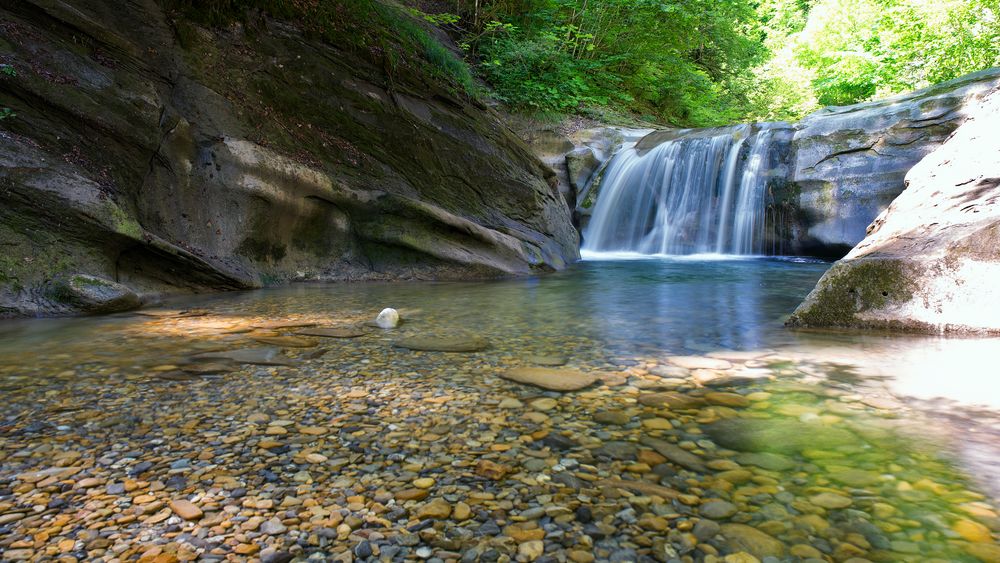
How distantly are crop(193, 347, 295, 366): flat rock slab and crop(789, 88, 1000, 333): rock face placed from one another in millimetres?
3955

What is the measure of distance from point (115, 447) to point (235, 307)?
3.78m

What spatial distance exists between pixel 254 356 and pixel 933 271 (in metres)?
4.82

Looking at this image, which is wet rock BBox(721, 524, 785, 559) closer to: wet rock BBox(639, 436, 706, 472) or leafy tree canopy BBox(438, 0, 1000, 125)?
wet rock BBox(639, 436, 706, 472)

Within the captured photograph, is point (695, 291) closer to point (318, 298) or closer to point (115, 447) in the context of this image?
point (318, 298)

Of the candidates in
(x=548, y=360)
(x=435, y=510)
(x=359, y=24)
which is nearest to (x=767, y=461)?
(x=435, y=510)

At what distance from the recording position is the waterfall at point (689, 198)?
44.0 feet

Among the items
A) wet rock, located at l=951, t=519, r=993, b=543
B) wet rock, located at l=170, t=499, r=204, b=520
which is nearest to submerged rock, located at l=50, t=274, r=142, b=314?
wet rock, located at l=170, t=499, r=204, b=520

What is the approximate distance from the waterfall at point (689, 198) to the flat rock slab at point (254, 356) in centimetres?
1136

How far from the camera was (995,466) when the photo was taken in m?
2.16

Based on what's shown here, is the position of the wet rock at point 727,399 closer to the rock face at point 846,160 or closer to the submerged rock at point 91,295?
the submerged rock at point 91,295

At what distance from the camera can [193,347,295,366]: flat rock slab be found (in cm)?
366

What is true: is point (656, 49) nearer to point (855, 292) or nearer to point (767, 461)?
point (855, 292)

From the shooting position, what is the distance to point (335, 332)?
461 cm

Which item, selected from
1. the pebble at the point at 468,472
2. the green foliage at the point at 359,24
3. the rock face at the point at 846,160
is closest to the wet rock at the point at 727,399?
the pebble at the point at 468,472
